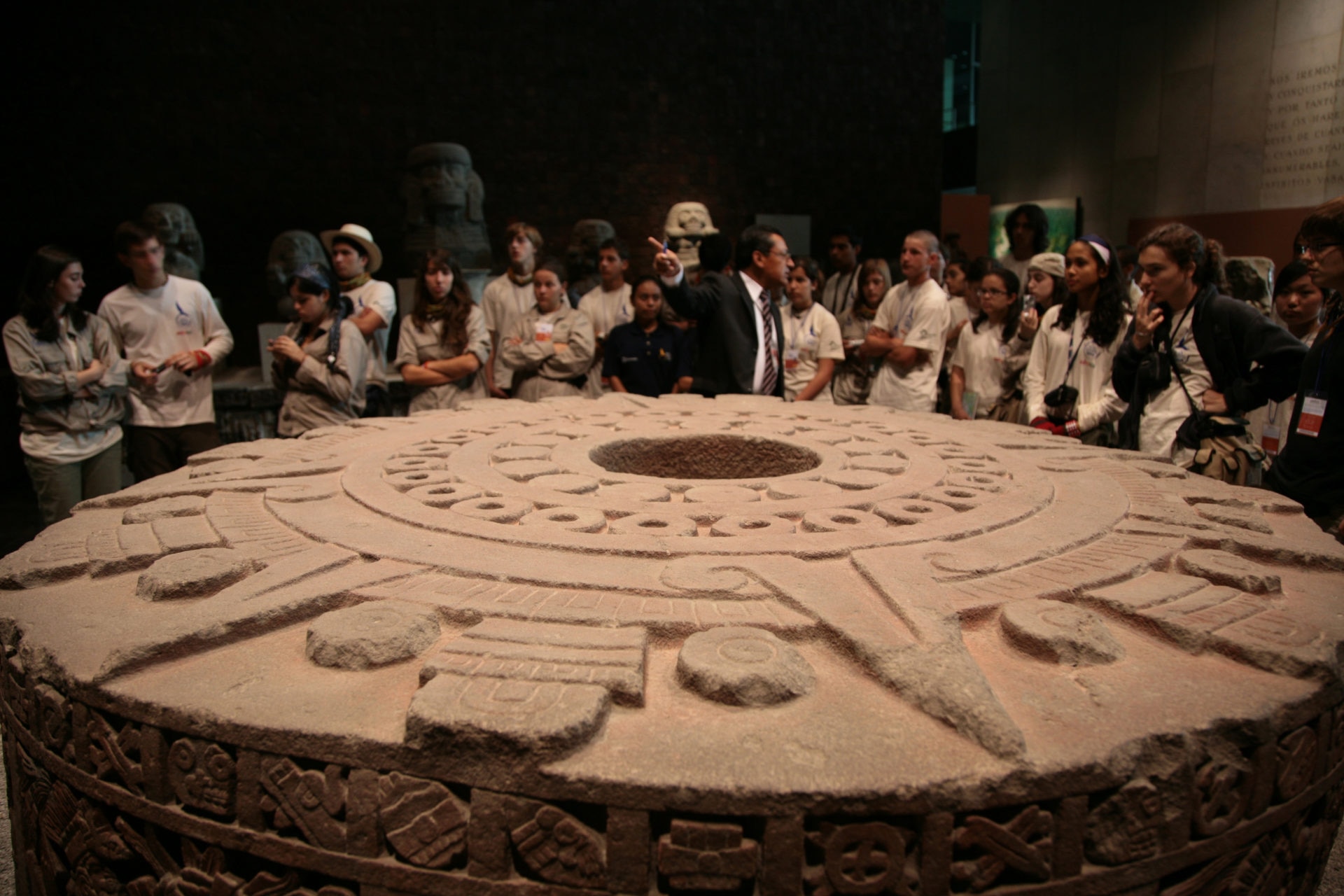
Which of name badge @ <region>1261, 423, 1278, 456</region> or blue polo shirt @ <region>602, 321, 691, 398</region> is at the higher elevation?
A: blue polo shirt @ <region>602, 321, 691, 398</region>

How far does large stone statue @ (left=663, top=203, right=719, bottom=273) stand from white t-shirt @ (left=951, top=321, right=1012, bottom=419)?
4.04 meters

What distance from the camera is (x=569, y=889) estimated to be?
4.31 feet

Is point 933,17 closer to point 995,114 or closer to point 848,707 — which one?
point 995,114

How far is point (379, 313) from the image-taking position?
5.40 meters

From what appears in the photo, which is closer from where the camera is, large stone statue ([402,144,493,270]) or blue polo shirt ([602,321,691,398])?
blue polo shirt ([602,321,691,398])

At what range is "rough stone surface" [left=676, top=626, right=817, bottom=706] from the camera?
4.72ft

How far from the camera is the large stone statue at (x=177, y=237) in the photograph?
764 centimetres

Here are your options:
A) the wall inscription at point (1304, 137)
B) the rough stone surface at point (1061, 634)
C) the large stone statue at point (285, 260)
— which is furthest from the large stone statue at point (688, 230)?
the rough stone surface at point (1061, 634)

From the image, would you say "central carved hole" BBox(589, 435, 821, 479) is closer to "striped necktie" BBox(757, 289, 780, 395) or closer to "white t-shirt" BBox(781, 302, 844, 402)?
"striped necktie" BBox(757, 289, 780, 395)

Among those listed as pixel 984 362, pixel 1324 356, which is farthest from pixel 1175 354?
pixel 984 362

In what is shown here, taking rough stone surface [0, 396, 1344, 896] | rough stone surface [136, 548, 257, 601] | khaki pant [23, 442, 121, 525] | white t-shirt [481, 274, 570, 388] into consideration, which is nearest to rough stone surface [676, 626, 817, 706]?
rough stone surface [0, 396, 1344, 896]

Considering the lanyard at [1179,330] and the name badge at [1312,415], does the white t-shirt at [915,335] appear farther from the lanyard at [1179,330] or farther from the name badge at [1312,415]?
the name badge at [1312,415]

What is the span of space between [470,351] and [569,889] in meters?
4.59

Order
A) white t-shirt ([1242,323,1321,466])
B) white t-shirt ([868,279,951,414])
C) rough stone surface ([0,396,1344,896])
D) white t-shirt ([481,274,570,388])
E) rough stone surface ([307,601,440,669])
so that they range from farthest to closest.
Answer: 1. white t-shirt ([481,274,570,388])
2. white t-shirt ([868,279,951,414])
3. white t-shirt ([1242,323,1321,466])
4. rough stone surface ([307,601,440,669])
5. rough stone surface ([0,396,1344,896])
